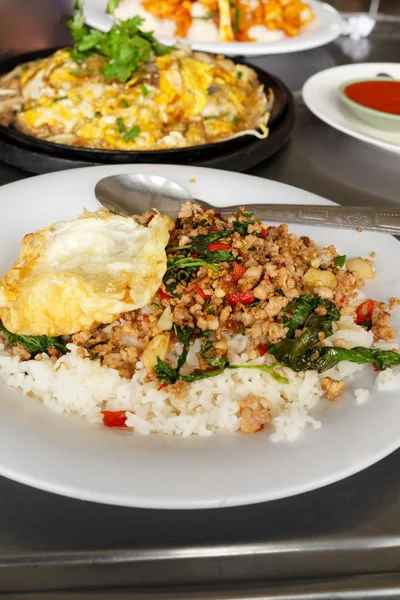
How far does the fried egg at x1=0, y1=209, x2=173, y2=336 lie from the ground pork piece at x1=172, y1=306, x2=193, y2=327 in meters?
0.11

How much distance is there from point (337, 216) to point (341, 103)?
5.97 ft

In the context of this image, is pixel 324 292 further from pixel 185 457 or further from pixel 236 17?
pixel 236 17

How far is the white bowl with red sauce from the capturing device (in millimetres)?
3744

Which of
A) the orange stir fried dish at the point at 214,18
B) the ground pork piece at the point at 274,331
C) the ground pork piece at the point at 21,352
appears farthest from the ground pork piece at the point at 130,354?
Answer: the orange stir fried dish at the point at 214,18

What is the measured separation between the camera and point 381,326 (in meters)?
2.23

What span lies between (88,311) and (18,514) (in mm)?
646

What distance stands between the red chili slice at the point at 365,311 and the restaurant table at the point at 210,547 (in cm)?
54

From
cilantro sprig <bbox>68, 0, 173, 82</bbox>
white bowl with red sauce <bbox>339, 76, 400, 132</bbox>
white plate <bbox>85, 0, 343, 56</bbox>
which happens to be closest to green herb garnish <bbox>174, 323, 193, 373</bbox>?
cilantro sprig <bbox>68, 0, 173, 82</bbox>

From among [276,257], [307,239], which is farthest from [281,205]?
[276,257]

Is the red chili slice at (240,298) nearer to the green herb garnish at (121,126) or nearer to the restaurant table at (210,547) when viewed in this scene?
the restaurant table at (210,547)

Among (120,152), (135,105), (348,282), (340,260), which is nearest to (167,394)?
(348,282)

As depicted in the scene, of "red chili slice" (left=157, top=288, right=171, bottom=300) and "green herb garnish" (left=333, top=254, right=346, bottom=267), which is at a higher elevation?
"green herb garnish" (left=333, top=254, right=346, bottom=267)

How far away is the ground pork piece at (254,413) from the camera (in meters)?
1.89

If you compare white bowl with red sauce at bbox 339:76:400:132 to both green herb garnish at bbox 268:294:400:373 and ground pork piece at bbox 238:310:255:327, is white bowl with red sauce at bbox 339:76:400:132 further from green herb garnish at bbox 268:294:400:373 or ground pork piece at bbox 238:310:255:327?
ground pork piece at bbox 238:310:255:327
